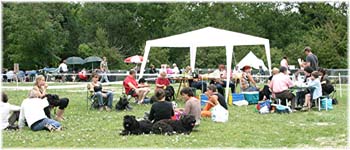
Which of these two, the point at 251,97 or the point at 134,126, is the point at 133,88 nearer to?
the point at 251,97

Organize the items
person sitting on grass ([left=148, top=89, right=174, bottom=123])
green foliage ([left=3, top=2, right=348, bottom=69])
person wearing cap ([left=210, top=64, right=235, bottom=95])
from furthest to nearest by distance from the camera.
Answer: green foliage ([left=3, top=2, right=348, bottom=69]) → person wearing cap ([left=210, top=64, right=235, bottom=95]) → person sitting on grass ([left=148, top=89, right=174, bottom=123])

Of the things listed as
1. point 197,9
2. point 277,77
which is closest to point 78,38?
point 197,9

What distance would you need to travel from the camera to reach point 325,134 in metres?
8.00

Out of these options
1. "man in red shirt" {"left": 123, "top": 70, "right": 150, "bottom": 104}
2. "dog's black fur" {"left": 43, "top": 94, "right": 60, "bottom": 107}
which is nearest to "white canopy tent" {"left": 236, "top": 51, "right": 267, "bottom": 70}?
"man in red shirt" {"left": 123, "top": 70, "right": 150, "bottom": 104}

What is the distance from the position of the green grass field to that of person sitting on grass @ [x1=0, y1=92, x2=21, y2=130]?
0.98 ft

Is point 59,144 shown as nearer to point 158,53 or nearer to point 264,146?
point 264,146

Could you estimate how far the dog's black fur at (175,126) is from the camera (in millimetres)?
7844

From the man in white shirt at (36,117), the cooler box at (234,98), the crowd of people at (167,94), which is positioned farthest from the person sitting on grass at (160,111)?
the cooler box at (234,98)

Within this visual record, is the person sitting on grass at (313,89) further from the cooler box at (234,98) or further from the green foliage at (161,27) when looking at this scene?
the green foliage at (161,27)

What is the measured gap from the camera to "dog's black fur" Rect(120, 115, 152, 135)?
307 inches

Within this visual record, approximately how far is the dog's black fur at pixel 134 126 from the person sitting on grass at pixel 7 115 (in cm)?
200

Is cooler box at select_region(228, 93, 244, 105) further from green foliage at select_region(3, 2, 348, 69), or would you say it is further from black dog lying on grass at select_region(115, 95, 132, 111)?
green foliage at select_region(3, 2, 348, 69)

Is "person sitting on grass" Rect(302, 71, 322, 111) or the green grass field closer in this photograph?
the green grass field

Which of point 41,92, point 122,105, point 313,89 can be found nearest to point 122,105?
point 122,105
